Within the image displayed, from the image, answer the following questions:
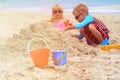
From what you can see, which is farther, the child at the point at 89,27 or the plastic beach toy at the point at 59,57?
the child at the point at 89,27

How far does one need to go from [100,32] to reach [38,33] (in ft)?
3.37

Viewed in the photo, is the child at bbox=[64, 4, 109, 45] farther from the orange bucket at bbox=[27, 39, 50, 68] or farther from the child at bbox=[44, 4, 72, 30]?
the orange bucket at bbox=[27, 39, 50, 68]

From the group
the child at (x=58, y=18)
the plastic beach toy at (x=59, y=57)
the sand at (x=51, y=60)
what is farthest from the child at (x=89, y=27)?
the plastic beach toy at (x=59, y=57)

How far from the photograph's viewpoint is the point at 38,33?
15.7 ft

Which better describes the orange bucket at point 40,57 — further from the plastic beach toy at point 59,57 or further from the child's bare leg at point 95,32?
the child's bare leg at point 95,32

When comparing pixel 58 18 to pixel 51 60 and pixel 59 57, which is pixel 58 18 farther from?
pixel 59 57

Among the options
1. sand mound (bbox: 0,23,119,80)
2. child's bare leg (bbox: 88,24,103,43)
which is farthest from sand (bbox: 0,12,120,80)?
child's bare leg (bbox: 88,24,103,43)

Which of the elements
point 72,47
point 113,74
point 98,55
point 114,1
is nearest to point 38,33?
point 72,47

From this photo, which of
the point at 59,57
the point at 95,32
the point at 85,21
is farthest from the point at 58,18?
the point at 59,57

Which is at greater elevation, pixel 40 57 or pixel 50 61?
pixel 40 57

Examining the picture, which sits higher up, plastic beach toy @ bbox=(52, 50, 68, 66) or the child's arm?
the child's arm

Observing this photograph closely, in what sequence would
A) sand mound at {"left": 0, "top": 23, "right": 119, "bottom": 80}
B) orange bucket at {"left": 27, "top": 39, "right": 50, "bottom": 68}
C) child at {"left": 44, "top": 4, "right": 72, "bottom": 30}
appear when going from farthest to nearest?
child at {"left": 44, "top": 4, "right": 72, "bottom": 30}, orange bucket at {"left": 27, "top": 39, "right": 50, "bottom": 68}, sand mound at {"left": 0, "top": 23, "right": 119, "bottom": 80}

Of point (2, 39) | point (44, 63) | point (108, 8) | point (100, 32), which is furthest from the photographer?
point (108, 8)

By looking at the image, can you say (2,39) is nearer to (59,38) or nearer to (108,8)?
(59,38)
